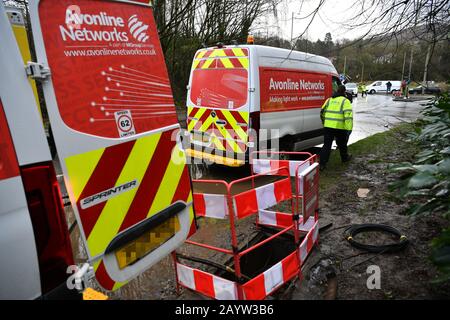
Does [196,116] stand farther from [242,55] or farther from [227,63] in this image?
[242,55]

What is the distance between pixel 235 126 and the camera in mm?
5648

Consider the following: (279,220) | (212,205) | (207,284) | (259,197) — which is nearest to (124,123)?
(212,205)

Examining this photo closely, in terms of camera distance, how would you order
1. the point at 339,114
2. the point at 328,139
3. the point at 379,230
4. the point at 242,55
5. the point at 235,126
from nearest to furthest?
the point at 379,230
the point at 242,55
the point at 235,126
the point at 339,114
the point at 328,139

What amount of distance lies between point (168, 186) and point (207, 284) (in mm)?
1035

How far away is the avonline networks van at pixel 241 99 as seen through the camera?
551cm

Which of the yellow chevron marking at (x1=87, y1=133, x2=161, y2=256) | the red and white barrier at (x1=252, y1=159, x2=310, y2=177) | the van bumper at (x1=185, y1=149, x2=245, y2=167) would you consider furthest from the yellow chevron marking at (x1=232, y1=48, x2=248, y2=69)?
the yellow chevron marking at (x1=87, y1=133, x2=161, y2=256)

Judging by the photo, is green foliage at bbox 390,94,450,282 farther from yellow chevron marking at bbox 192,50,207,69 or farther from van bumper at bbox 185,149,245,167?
yellow chevron marking at bbox 192,50,207,69

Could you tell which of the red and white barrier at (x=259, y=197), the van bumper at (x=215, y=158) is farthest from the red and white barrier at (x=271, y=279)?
the van bumper at (x=215, y=158)

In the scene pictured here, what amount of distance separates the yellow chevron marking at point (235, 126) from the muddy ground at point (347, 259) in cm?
162

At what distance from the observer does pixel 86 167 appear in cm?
166

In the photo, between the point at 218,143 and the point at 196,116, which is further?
the point at 196,116

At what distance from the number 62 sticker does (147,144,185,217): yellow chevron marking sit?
15.5 inches

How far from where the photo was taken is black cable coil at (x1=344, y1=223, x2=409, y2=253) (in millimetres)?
3207

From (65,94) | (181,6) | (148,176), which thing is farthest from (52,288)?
(181,6)
